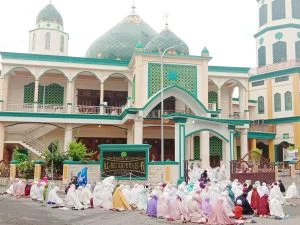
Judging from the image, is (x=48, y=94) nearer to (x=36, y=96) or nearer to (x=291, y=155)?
(x=36, y=96)

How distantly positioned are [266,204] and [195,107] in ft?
40.2

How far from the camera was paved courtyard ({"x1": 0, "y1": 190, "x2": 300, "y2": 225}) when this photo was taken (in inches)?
392

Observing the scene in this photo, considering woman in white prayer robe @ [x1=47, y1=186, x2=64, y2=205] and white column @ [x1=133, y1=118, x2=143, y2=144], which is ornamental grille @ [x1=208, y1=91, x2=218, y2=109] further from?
woman in white prayer robe @ [x1=47, y1=186, x2=64, y2=205]

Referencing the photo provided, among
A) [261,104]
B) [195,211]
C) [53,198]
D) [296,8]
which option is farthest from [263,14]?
[195,211]

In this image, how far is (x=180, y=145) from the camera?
58.7 ft

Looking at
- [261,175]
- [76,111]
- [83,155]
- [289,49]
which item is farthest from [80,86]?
[289,49]

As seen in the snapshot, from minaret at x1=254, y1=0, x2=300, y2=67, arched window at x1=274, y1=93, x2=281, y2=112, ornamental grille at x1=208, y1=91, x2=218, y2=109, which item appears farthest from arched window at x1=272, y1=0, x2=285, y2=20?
ornamental grille at x1=208, y1=91, x2=218, y2=109

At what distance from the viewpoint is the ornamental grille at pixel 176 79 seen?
2311 centimetres

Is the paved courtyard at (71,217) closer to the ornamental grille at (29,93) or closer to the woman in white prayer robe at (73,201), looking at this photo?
the woman in white prayer robe at (73,201)

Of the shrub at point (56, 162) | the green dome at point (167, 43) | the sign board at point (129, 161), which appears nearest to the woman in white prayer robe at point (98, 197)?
the sign board at point (129, 161)

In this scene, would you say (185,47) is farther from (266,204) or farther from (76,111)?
(266,204)

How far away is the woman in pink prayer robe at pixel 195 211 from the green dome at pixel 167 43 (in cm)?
1424

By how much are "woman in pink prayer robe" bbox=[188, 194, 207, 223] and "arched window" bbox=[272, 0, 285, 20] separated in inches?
967

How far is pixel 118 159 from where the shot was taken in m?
17.0
